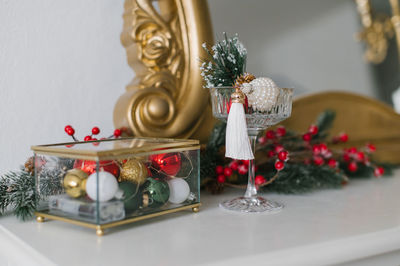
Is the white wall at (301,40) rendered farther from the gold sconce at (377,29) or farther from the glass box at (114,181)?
the glass box at (114,181)

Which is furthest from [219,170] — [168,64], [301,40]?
[301,40]

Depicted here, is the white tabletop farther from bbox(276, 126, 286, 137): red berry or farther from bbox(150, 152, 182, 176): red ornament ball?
bbox(276, 126, 286, 137): red berry

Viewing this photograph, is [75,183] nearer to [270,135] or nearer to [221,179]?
[221,179]

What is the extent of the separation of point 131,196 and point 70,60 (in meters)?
0.37

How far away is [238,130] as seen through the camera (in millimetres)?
581

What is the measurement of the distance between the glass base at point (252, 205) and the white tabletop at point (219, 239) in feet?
0.05

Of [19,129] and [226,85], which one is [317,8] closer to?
[226,85]

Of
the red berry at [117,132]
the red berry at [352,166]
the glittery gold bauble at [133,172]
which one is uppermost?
the red berry at [117,132]

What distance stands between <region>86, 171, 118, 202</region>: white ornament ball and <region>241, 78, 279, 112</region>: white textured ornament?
221 mm

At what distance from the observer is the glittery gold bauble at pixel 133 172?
54cm

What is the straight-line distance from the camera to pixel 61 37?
30.7 inches

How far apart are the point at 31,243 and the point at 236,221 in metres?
0.25

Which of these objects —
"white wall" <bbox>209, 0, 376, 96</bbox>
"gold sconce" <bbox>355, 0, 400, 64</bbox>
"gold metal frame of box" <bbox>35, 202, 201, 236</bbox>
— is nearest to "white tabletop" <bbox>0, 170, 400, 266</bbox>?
"gold metal frame of box" <bbox>35, 202, 201, 236</bbox>

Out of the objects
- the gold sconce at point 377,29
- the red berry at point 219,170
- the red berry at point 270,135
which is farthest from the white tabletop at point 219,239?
the gold sconce at point 377,29
